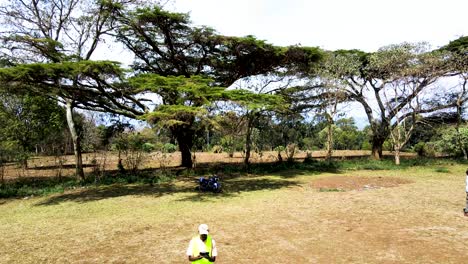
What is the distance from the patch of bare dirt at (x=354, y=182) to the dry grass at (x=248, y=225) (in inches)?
26.6

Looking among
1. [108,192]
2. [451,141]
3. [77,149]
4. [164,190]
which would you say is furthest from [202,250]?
[451,141]

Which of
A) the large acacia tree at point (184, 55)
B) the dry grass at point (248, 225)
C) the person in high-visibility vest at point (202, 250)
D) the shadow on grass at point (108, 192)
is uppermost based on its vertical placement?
the large acacia tree at point (184, 55)

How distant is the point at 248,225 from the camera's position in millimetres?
10094

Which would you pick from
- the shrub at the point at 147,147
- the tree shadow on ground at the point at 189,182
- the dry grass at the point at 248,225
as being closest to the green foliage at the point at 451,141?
the tree shadow on ground at the point at 189,182

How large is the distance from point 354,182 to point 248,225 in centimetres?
918

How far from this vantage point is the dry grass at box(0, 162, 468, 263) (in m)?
7.75

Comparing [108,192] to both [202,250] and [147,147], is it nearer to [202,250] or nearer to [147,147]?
[202,250]

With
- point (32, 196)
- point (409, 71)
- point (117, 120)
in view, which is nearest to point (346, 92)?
point (409, 71)

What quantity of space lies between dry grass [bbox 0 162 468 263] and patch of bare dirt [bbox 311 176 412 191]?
68 cm

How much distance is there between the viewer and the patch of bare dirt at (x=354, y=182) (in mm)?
16177

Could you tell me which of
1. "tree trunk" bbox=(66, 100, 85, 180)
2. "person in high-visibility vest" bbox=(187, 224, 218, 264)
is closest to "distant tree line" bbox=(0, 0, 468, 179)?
"tree trunk" bbox=(66, 100, 85, 180)

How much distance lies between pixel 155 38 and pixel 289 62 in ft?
26.6

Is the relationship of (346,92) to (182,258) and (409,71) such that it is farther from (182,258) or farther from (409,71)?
(182,258)

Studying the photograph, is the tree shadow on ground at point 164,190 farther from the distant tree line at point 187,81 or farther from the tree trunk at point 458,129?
the tree trunk at point 458,129
